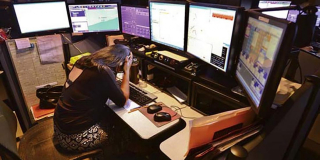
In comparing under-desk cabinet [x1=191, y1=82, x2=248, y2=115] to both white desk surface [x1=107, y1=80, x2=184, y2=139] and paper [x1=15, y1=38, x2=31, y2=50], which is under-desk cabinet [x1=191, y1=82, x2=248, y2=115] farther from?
paper [x1=15, y1=38, x2=31, y2=50]

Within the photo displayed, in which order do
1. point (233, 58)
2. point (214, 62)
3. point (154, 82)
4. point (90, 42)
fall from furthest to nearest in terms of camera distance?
1. point (90, 42)
2. point (154, 82)
3. point (214, 62)
4. point (233, 58)

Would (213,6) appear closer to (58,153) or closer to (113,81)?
(113,81)

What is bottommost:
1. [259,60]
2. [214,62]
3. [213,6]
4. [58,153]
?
[58,153]

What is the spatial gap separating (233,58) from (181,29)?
1.70 ft

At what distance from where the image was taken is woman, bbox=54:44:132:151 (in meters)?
1.28

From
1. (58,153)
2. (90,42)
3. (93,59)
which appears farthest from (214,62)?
(90,42)

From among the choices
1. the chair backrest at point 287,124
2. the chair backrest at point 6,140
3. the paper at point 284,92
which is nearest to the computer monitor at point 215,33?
the paper at point 284,92

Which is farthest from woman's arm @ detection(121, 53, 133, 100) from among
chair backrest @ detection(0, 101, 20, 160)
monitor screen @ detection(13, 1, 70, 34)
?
monitor screen @ detection(13, 1, 70, 34)

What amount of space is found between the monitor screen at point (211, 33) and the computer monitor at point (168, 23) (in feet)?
0.28

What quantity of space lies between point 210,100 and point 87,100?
81 centimetres

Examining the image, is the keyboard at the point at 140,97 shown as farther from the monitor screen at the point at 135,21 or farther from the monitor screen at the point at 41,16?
the monitor screen at the point at 41,16

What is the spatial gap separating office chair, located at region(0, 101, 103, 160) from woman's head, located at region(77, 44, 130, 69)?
542 millimetres

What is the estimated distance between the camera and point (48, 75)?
2.51 meters

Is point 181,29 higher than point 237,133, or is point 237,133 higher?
point 181,29
